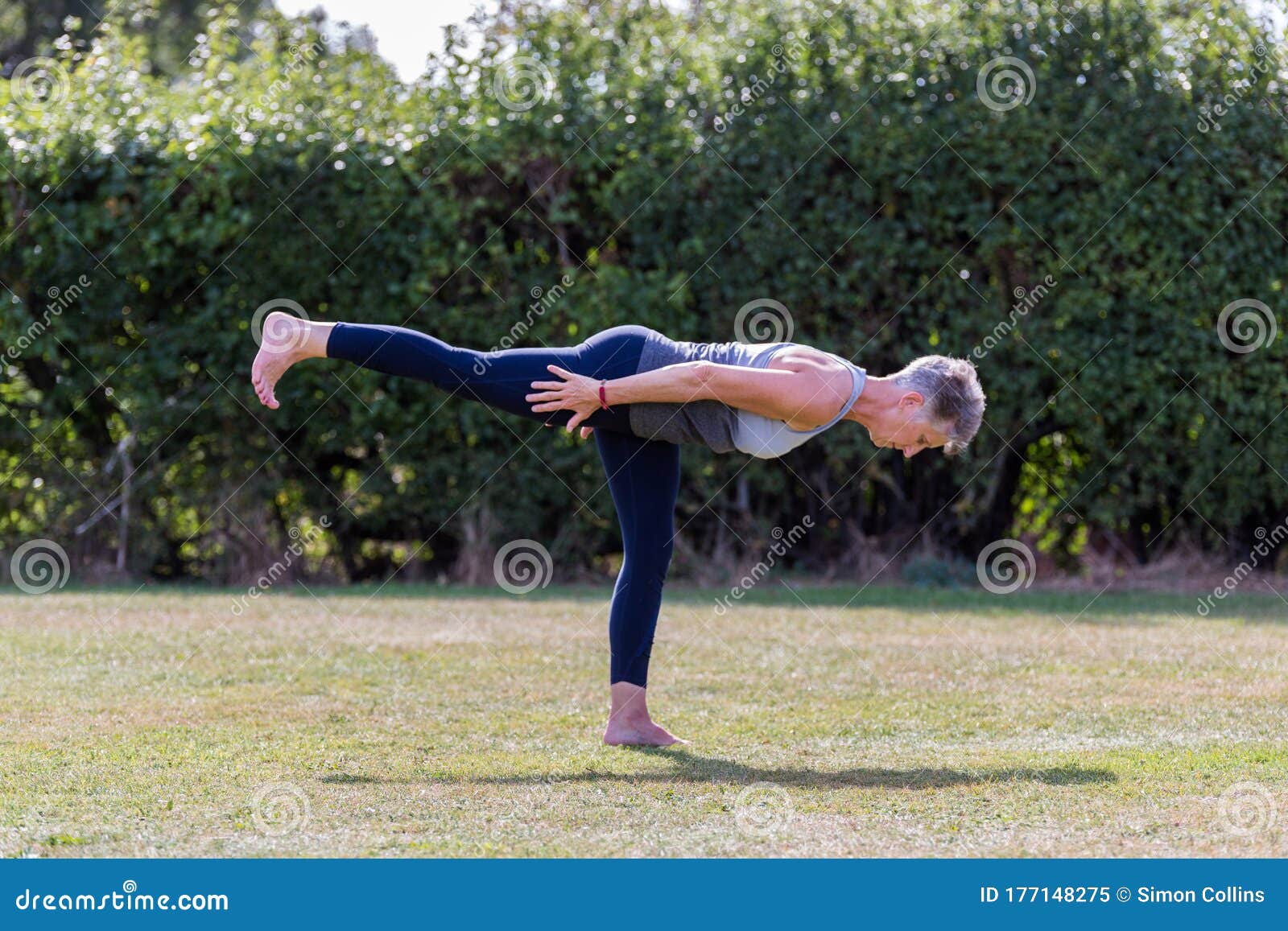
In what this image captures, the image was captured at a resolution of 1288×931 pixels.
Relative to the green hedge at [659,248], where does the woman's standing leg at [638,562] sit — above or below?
below

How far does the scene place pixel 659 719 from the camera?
5.53m

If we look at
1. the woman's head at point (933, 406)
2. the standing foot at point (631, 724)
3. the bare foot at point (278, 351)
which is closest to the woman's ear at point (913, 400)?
the woman's head at point (933, 406)

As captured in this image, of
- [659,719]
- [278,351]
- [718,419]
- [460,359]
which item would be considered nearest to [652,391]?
[718,419]

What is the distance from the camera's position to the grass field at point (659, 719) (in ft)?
12.1

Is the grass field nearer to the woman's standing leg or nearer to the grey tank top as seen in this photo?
the woman's standing leg

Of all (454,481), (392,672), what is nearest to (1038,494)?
(454,481)

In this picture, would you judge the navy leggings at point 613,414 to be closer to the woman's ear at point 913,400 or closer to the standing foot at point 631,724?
the standing foot at point 631,724

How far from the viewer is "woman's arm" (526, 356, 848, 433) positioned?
4.60 metres

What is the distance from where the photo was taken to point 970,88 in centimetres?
976

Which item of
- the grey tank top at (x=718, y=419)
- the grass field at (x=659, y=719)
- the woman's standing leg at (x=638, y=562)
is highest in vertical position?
the grey tank top at (x=718, y=419)

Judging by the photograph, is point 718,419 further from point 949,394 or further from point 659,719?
point 659,719

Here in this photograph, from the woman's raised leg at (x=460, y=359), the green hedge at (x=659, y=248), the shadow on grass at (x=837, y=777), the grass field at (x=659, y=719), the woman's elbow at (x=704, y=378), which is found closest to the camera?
the grass field at (x=659, y=719)

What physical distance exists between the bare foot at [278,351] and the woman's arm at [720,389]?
2.79 feet

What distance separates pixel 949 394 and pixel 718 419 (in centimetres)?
78
